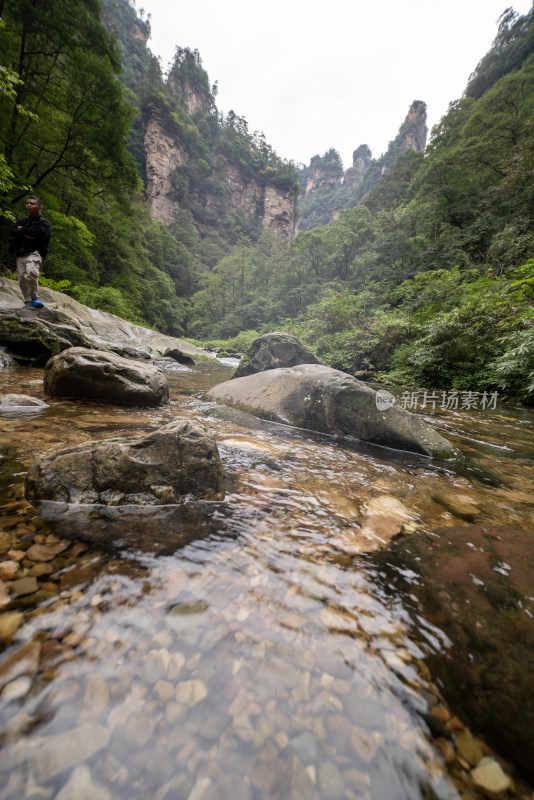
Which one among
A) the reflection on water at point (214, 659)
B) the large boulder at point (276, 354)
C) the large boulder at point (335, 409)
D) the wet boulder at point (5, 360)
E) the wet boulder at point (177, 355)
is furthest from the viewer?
the wet boulder at point (177, 355)

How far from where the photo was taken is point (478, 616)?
1176 millimetres

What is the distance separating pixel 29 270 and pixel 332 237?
1027 inches

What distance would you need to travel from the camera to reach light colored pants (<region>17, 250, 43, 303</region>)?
17.8 feet

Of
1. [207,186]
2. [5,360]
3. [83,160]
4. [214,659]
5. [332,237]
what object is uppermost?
[207,186]

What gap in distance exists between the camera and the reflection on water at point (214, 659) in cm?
67

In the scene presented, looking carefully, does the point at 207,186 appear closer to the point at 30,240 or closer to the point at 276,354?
the point at 30,240

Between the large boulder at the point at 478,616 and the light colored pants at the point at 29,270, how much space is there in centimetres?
721

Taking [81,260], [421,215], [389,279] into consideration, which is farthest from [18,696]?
[421,215]

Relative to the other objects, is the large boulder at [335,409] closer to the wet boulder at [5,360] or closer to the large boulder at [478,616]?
the large boulder at [478,616]

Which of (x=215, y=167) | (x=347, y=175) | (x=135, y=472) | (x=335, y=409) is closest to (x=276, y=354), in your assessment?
(x=335, y=409)

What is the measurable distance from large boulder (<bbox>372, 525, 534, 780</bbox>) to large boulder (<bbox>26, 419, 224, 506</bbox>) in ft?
3.76

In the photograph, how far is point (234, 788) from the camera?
655mm

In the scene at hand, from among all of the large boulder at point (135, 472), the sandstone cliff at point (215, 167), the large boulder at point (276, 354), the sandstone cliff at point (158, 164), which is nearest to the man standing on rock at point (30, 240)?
the large boulder at point (276, 354)

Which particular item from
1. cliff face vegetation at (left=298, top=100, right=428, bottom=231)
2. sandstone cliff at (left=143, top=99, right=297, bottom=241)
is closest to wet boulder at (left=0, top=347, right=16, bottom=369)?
sandstone cliff at (left=143, top=99, right=297, bottom=241)
